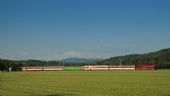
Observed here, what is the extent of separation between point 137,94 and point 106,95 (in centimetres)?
199

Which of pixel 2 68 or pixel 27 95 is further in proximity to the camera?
pixel 2 68

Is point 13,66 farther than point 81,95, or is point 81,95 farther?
point 13,66

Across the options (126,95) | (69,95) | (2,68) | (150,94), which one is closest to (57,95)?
(69,95)

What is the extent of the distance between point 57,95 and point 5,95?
11.1 feet

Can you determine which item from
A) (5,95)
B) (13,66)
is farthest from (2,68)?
(5,95)

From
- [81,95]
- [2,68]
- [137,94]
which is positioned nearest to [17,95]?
[81,95]

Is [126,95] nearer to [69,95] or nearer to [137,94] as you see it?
[137,94]

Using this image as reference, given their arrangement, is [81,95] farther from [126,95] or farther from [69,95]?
[126,95]

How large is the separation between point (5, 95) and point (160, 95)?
991 cm

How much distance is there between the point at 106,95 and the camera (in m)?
23.5

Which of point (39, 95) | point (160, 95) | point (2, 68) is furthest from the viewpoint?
point (2, 68)

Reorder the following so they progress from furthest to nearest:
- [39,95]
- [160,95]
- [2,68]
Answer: [2,68]
[39,95]
[160,95]

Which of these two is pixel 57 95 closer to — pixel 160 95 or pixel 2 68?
pixel 160 95

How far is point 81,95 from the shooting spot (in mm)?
23578
